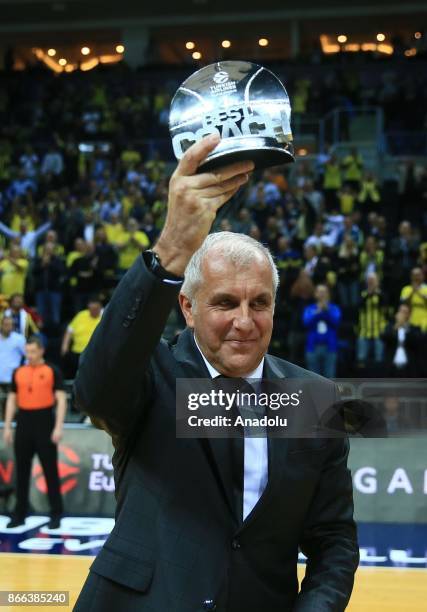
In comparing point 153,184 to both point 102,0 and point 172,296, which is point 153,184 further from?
point 172,296

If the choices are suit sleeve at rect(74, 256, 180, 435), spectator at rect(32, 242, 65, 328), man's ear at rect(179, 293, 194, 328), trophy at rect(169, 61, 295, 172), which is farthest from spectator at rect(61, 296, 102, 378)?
suit sleeve at rect(74, 256, 180, 435)

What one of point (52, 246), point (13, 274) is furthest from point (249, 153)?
point (52, 246)

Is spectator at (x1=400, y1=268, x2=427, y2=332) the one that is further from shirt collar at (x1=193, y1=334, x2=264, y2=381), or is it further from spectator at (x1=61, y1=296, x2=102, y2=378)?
shirt collar at (x1=193, y1=334, x2=264, y2=381)

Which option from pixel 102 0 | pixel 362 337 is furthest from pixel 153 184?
pixel 102 0

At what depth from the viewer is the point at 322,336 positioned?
12781 millimetres

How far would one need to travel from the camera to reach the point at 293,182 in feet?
64.2

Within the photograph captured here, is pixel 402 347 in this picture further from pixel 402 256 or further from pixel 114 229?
Result: pixel 114 229

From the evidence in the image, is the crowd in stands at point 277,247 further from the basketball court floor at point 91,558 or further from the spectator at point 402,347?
the basketball court floor at point 91,558

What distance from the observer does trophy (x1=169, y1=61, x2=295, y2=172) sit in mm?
2045

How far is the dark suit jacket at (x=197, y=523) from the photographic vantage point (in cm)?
214

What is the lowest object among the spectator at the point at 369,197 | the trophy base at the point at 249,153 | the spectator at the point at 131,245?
the trophy base at the point at 249,153

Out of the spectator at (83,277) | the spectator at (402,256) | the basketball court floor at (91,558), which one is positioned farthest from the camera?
the spectator at (83,277)

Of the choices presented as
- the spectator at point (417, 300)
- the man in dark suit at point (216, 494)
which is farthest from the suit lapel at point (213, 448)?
the spectator at point (417, 300)

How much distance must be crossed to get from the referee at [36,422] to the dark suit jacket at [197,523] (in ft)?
26.2
